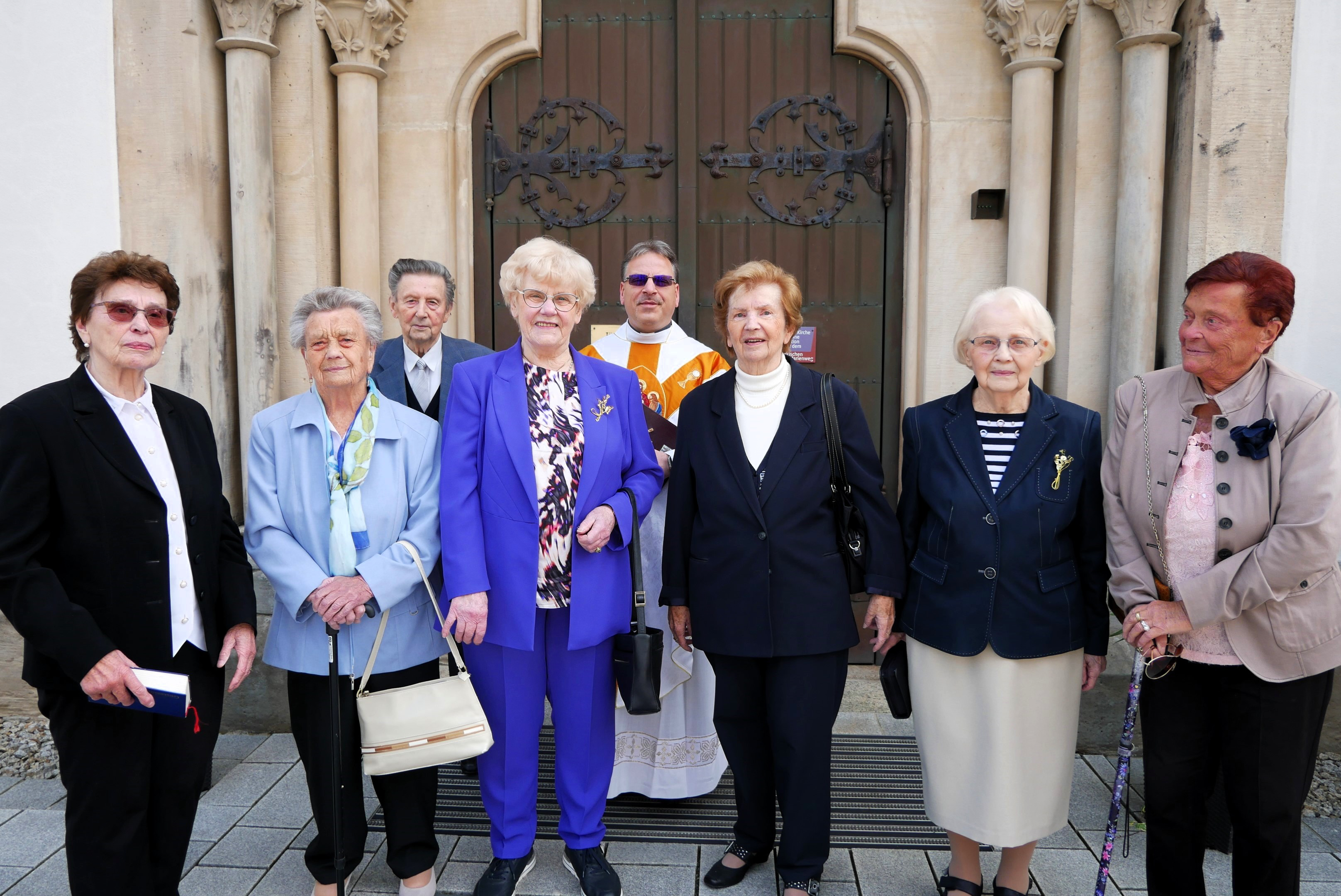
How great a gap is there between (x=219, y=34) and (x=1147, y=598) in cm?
418

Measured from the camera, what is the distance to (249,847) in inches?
125

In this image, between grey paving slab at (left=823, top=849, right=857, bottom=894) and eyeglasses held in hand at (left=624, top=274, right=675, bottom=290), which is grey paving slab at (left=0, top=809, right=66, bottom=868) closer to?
grey paving slab at (left=823, top=849, right=857, bottom=894)

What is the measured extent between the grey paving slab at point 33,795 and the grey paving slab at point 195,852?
24.8 inches

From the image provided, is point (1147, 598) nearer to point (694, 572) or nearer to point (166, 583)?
point (694, 572)

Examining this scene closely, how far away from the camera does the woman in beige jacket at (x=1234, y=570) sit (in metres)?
2.27

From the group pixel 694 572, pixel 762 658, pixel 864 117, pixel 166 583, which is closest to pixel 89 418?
pixel 166 583

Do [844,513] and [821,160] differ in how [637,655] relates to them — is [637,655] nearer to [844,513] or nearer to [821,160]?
[844,513]

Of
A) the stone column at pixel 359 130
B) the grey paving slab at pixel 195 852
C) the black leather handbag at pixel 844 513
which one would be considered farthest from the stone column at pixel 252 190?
the black leather handbag at pixel 844 513

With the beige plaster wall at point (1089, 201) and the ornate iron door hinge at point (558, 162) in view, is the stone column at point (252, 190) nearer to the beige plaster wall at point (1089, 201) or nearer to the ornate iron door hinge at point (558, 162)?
the ornate iron door hinge at point (558, 162)

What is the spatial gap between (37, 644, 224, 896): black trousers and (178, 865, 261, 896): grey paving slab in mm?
537

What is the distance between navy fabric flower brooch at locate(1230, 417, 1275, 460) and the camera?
228 centimetres

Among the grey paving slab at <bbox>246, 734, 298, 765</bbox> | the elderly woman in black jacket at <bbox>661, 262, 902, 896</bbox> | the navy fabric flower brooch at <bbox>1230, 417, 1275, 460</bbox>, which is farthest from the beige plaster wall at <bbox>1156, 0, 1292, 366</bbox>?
the grey paving slab at <bbox>246, 734, 298, 765</bbox>

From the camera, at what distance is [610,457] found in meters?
2.81

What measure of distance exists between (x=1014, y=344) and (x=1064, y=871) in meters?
1.68
